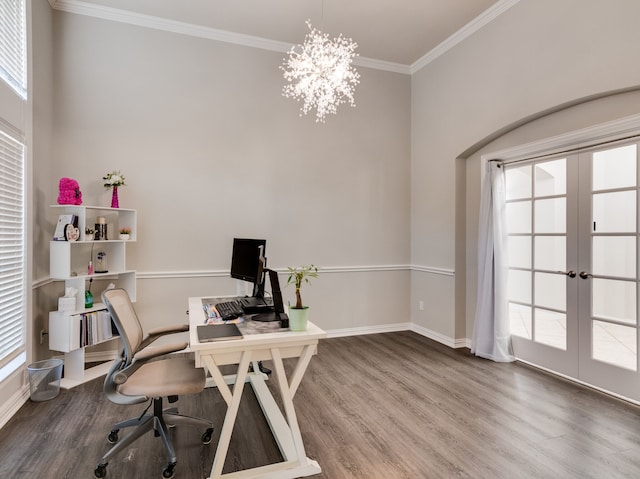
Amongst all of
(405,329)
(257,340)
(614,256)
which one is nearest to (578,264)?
(614,256)

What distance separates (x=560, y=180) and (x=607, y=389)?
1779 millimetres

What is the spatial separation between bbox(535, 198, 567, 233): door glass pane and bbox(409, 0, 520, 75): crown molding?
6.22 feet

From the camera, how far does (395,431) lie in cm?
248

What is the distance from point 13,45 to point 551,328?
501 centimetres

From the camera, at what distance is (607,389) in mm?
3016

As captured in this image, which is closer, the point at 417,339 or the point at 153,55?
Answer: the point at 153,55


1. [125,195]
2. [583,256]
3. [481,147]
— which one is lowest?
[583,256]

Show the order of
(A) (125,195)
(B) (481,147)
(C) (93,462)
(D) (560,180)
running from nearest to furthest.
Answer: (C) (93,462) < (D) (560,180) < (A) (125,195) < (B) (481,147)

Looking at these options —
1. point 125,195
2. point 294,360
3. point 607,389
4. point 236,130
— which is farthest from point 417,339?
point 125,195

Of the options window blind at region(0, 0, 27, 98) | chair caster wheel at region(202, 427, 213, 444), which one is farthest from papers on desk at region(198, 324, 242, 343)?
window blind at region(0, 0, 27, 98)

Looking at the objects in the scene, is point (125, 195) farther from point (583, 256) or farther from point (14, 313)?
point (583, 256)

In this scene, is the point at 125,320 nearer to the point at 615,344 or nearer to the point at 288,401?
the point at 288,401

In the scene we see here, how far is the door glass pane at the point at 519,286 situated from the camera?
12.3ft

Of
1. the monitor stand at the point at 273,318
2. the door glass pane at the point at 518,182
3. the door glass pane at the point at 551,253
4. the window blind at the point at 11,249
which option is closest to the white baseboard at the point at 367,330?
the door glass pane at the point at 551,253
